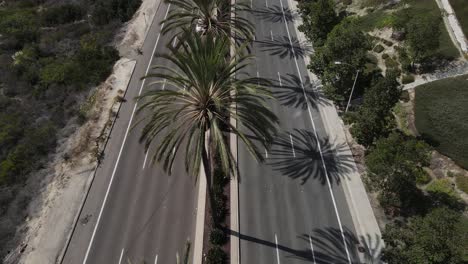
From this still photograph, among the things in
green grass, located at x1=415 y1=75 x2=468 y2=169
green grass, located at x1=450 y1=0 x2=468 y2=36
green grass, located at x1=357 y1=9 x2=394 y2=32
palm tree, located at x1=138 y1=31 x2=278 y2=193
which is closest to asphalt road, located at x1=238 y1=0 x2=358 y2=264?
palm tree, located at x1=138 y1=31 x2=278 y2=193

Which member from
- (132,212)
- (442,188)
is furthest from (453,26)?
(132,212)

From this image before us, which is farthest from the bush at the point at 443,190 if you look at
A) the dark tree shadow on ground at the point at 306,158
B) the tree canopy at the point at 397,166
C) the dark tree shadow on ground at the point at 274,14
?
the dark tree shadow on ground at the point at 274,14

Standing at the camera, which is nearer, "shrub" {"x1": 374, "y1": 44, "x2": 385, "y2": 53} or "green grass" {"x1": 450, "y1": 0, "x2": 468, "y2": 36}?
"green grass" {"x1": 450, "y1": 0, "x2": 468, "y2": 36}

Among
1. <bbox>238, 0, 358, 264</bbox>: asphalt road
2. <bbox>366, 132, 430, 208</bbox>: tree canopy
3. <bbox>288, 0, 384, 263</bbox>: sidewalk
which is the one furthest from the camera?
<bbox>288, 0, 384, 263</bbox>: sidewalk

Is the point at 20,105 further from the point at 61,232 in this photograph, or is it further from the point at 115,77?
the point at 61,232

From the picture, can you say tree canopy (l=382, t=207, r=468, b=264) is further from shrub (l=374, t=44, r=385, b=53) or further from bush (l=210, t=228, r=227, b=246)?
shrub (l=374, t=44, r=385, b=53)

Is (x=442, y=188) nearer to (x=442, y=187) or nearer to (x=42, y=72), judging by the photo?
(x=442, y=187)
